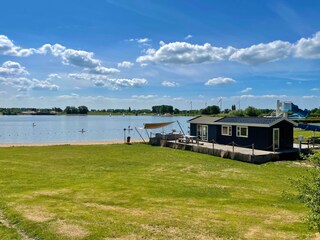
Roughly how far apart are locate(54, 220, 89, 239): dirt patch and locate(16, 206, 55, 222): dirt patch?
560 mm

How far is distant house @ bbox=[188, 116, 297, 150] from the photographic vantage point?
2497 centimetres

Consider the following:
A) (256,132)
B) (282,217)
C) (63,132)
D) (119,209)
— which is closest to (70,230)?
(119,209)

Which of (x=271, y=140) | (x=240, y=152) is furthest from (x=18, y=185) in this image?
(x=271, y=140)

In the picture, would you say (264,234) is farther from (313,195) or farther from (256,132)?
(256,132)

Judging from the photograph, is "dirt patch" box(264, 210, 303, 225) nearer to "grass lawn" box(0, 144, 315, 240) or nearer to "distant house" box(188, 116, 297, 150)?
"grass lawn" box(0, 144, 315, 240)

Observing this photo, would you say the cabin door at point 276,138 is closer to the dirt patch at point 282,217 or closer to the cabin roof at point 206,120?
the cabin roof at point 206,120

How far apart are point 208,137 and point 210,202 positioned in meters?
21.2

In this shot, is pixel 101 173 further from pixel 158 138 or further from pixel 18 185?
pixel 158 138

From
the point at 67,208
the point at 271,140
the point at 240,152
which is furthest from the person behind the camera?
the point at 271,140

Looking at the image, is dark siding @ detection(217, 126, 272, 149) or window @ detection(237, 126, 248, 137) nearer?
dark siding @ detection(217, 126, 272, 149)

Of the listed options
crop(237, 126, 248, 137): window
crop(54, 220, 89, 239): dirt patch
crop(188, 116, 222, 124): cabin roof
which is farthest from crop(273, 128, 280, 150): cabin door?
crop(54, 220, 89, 239): dirt patch

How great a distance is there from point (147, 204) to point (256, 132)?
17.6 meters

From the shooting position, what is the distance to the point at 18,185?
504 inches

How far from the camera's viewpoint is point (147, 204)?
10.1m
